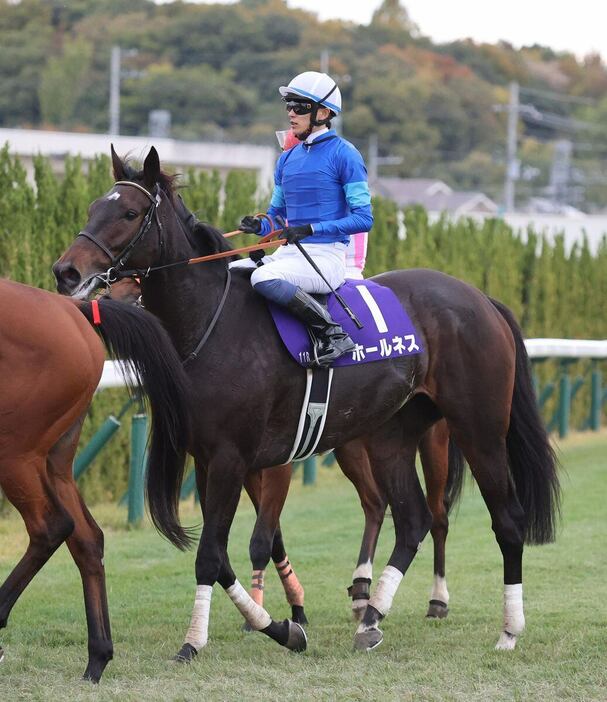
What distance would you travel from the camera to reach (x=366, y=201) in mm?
5297

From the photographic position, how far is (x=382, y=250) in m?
12.6

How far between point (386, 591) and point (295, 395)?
102 centimetres

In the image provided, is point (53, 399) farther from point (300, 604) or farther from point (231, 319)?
point (300, 604)

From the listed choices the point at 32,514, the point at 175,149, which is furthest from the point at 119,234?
the point at 175,149

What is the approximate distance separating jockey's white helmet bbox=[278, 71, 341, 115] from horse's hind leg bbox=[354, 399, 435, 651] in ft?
5.04

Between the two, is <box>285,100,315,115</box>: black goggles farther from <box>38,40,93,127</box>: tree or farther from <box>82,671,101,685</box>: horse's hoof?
<box>38,40,93,127</box>: tree

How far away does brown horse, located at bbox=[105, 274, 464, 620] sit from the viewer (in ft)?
18.5

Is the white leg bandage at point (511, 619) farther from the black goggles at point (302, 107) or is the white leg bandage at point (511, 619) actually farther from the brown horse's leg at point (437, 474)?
the black goggles at point (302, 107)

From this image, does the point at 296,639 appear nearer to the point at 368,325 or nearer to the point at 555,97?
the point at 368,325

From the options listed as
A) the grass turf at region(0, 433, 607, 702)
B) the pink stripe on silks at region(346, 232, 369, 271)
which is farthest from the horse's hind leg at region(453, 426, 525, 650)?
the pink stripe on silks at region(346, 232, 369, 271)

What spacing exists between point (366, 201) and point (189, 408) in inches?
46.4

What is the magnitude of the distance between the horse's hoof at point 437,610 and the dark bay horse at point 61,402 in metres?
1.78

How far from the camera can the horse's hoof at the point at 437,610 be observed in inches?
242

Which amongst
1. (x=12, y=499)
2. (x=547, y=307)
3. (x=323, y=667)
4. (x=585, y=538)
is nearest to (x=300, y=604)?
(x=323, y=667)
